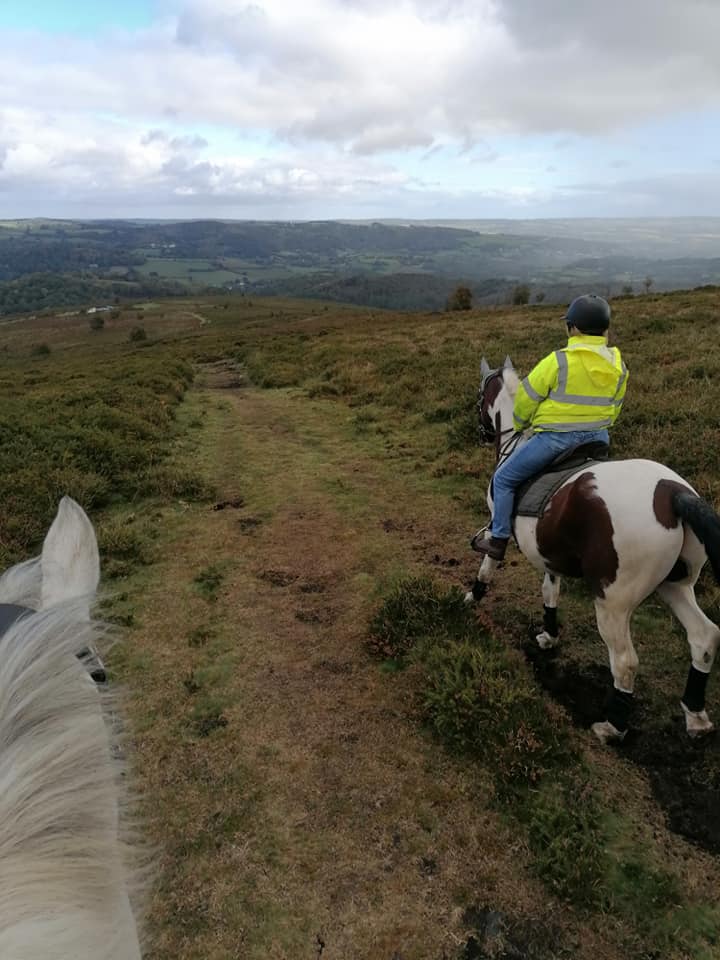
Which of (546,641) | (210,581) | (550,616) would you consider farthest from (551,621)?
(210,581)

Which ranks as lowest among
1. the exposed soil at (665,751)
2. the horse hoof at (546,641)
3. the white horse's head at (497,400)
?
the exposed soil at (665,751)

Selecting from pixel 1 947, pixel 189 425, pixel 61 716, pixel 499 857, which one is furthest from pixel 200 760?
pixel 189 425

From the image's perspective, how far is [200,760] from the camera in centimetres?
423

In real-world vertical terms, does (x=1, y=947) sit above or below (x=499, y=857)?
above

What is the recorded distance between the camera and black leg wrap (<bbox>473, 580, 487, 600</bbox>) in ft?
19.9

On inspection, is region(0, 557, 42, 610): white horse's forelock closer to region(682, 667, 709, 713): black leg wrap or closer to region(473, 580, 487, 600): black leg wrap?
region(682, 667, 709, 713): black leg wrap

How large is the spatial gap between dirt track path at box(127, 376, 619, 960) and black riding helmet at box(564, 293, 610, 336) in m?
3.37

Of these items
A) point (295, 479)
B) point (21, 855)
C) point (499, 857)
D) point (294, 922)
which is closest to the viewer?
point (21, 855)

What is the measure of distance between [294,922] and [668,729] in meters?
3.06

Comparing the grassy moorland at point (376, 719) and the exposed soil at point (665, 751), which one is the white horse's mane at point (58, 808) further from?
the exposed soil at point (665, 751)

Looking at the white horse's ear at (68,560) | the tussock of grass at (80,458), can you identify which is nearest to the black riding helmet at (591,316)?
the white horse's ear at (68,560)

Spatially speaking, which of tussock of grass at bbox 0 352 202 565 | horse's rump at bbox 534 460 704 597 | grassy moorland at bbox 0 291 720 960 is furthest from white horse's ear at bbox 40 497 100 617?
tussock of grass at bbox 0 352 202 565

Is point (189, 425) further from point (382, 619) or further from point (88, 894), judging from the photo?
point (88, 894)

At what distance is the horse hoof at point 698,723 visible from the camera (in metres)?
4.19
